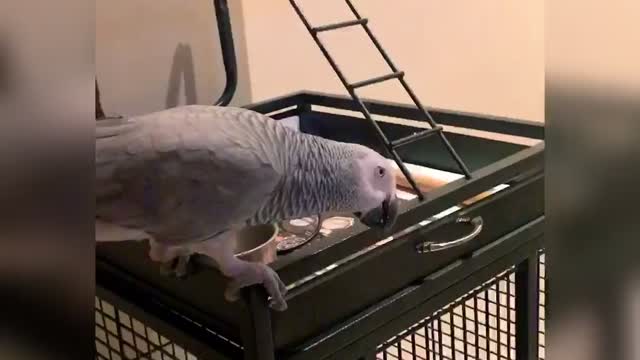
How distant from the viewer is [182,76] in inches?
43.7

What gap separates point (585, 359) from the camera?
0.31 meters

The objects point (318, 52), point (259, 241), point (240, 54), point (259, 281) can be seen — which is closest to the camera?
point (259, 281)

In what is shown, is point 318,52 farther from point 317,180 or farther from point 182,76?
point 317,180

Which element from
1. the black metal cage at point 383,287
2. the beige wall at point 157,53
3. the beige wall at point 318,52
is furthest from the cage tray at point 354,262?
the beige wall at point 157,53

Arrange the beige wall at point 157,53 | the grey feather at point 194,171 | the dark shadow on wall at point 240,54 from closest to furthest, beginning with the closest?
the grey feather at point 194,171 → the beige wall at point 157,53 → the dark shadow on wall at point 240,54

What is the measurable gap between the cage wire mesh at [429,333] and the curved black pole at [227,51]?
37 cm

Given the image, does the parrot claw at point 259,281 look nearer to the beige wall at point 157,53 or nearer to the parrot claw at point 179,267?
the parrot claw at point 179,267

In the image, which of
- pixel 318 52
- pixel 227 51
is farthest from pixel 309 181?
pixel 318 52

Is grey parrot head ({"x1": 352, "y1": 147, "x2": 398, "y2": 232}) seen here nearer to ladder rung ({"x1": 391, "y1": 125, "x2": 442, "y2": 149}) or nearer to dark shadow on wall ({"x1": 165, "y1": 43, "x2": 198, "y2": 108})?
ladder rung ({"x1": 391, "y1": 125, "x2": 442, "y2": 149})

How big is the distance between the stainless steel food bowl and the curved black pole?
29cm

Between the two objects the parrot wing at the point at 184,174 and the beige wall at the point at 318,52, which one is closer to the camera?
the parrot wing at the point at 184,174

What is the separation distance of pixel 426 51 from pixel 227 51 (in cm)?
48

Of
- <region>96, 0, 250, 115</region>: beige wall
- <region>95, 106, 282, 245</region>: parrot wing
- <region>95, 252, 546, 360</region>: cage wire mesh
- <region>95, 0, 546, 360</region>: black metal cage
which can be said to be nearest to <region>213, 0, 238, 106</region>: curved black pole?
<region>96, 0, 250, 115</region>: beige wall

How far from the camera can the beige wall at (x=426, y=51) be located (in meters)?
1.25
